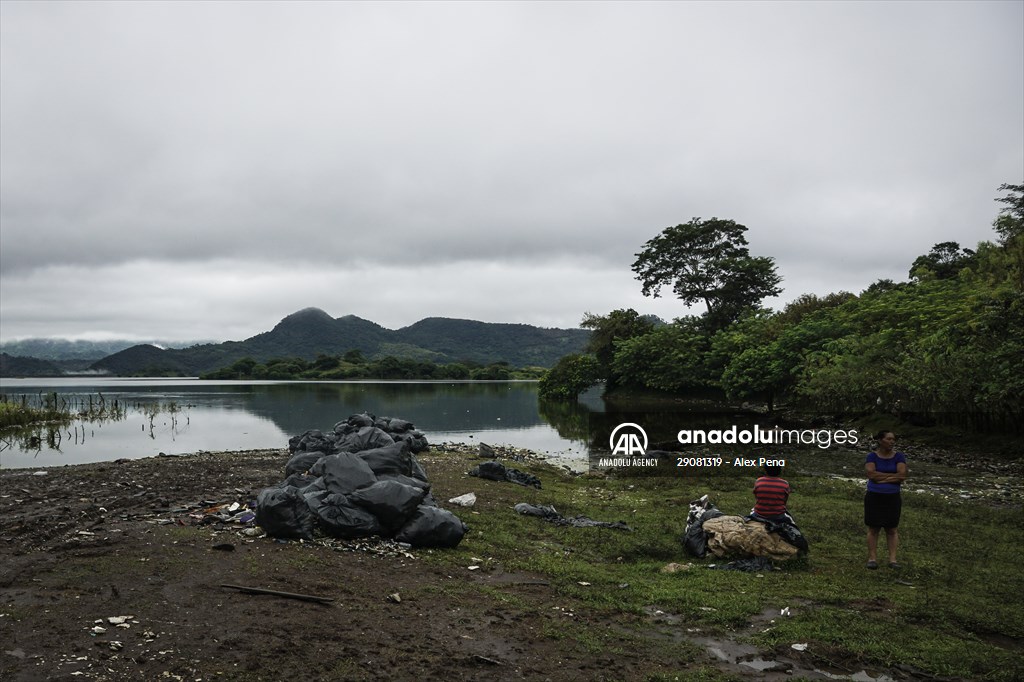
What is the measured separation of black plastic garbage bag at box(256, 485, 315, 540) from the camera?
841 cm

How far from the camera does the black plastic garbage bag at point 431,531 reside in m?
8.77

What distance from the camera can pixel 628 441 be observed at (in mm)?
24984

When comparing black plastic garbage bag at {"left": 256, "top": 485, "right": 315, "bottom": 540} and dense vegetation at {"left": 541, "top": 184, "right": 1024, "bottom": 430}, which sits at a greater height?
dense vegetation at {"left": 541, "top": 184, "right": 1024, "bottom": 430}

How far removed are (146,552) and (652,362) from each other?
41.8 m

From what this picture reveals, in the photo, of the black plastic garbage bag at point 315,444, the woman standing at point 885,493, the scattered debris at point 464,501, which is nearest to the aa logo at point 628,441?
the black plastic garbage bag at point 315,444

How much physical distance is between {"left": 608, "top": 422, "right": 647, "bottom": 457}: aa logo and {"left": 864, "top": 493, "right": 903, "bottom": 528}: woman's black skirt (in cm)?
1287

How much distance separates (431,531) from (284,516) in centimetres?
210

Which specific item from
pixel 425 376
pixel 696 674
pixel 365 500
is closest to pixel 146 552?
pixel 365 500

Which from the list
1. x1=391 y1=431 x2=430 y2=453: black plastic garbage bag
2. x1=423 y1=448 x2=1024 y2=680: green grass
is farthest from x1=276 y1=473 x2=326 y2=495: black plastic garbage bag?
x1=391 y1=431 x2=430 y2=453: black plastic garbage bag

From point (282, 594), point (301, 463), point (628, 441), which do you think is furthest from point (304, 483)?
point (628, 441)

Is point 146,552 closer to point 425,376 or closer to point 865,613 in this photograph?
point 865,613

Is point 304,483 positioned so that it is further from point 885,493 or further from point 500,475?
point 885,493

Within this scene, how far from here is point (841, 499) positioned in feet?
43.1

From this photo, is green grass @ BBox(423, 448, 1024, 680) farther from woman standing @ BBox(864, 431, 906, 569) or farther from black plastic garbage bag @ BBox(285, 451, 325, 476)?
black plastic garbage bag @ BBox(285, 451, 325, 476)
